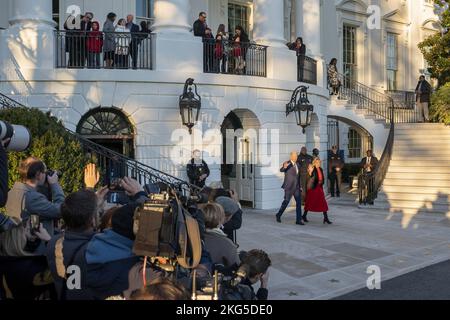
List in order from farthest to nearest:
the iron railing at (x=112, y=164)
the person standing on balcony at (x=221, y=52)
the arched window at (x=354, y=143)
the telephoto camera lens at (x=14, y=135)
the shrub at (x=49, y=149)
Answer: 1. the arched window at (x=354, y=143)
2. the person standing on balcony at (x=221, y=52)
3. the iron railing at (x=112, y=164)
4. the shrub at (x=49, y=149)
5. the telephoto camera lens at (x=14, y=135)

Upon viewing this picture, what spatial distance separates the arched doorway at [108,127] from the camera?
1383 cm

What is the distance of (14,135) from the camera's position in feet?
15.4

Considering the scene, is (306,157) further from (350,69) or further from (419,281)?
(350,69)

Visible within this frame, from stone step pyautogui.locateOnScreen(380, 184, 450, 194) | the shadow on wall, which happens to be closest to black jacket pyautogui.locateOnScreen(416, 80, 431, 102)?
stone step pyautogui.locateOnScreen(380, 184, 450, 194)

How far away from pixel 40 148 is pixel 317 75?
12.6 meters

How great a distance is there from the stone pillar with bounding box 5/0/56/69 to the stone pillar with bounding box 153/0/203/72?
271 cm

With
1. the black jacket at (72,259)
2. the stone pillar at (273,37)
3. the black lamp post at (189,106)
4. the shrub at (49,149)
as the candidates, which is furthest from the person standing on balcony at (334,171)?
the black jacket at (72,259)

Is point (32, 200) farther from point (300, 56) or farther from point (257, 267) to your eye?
point (300, 56)

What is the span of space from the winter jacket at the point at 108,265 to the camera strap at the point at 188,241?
36 centimetres

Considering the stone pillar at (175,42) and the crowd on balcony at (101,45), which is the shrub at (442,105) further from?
the crowd on balcony at (101,45)

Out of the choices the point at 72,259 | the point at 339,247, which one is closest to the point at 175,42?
the point at 339,247

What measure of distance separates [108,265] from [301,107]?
13482mm
